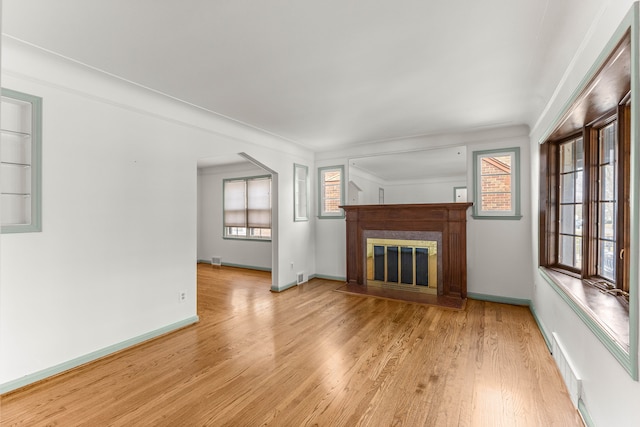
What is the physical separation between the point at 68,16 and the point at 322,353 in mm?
3242

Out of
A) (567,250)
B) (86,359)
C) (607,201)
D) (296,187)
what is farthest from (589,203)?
(86,359)

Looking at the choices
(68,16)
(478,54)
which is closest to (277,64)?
(68,16)

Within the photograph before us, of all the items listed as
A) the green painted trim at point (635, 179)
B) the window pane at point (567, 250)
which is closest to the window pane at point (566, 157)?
the window pane at point (567, 250)

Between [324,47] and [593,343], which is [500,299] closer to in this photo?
[593,343]

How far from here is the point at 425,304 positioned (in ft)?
15.1

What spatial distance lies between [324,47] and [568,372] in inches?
121

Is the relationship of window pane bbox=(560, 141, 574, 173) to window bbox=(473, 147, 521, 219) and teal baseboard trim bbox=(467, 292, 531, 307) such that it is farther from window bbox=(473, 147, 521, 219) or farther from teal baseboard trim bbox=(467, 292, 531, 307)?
teal baseboard trim bbox=(467, 292, 531, 307)

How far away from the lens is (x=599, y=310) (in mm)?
2201

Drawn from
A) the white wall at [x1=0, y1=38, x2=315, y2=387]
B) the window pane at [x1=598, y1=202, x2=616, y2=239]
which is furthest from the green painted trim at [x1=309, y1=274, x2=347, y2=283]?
the window pane at [x1=598, y1=202, x2=616, y2=239]

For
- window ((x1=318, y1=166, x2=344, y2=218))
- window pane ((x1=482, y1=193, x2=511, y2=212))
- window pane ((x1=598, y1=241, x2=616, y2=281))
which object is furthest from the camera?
window ((x1=318, y1=166, x2=344, y2=218))

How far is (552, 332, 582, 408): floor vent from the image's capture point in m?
2.36

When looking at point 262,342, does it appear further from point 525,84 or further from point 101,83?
point 525,84

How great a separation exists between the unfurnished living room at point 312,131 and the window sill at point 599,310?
0.02 meters

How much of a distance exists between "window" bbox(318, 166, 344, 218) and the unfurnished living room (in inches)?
59.5
